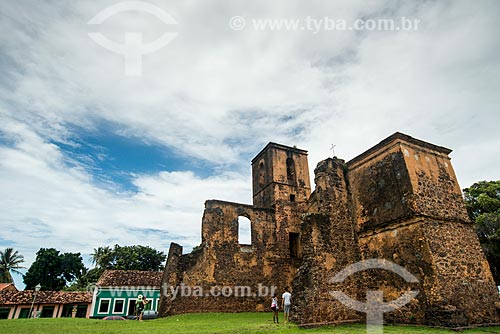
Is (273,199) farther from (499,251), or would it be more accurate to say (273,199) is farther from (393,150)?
(499,251)

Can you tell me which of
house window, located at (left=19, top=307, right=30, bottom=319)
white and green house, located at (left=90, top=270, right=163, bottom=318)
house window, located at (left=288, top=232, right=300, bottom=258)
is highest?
house window, located at (left=288, top=232, right=300, bottom=258)

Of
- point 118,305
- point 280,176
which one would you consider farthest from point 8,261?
point 280,176

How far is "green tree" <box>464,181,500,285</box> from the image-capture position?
17281mm

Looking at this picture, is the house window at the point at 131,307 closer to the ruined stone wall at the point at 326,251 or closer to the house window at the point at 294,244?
the house window at the point at 294,244

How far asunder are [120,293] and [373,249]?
2460 centimetres

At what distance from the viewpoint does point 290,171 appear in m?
20.5

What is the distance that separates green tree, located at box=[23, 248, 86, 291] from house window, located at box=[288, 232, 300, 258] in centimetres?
3514

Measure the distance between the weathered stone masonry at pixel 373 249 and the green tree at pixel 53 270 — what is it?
107ft

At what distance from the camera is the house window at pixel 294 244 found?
59.9 ft

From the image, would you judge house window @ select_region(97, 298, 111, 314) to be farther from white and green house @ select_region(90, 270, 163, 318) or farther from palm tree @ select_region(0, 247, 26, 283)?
palm tree @ select_region(0, 247, 26, 283)

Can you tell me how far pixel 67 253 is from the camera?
40.9 metres

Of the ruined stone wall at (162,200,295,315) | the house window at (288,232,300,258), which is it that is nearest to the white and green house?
the ruined stone wall at (162,200,295,315)

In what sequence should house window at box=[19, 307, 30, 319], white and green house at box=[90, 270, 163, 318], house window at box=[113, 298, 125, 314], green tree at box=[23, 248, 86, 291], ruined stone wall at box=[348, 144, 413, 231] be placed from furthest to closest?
green tree at box=[23, 248, 86, 291], house window at box=[113, 298, 125, 314], white and green house at box=[90, 270, 163, 318], house window at box=[19, 307, 30, 319], ruined stone wall at box=[348, 144, 413, 231]

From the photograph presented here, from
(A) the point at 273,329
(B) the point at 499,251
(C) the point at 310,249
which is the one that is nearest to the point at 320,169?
(C) the point at 310,249
